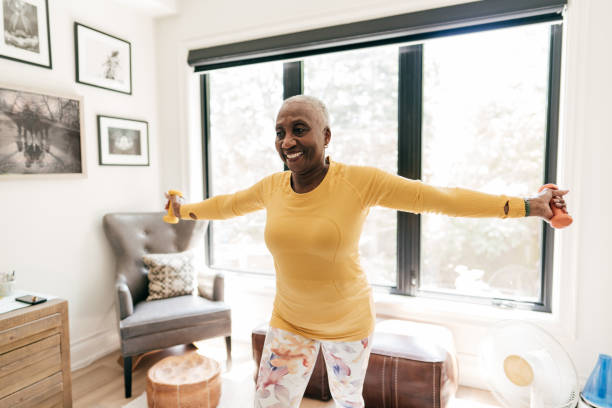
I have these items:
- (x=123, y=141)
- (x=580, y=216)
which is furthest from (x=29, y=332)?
(x=580, y=216)

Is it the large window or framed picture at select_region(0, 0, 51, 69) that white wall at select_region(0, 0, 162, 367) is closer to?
framed picture at select_region(0, 0, 51, 69)

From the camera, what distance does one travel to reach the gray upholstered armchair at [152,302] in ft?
7.21

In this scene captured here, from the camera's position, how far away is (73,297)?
2541 mm

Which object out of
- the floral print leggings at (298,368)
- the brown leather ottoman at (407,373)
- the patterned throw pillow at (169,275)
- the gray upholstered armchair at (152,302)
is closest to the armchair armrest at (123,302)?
the gray upholstered armchair at (152,302)

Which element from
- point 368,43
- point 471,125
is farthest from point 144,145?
point 471,125

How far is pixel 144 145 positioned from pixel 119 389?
1.83m

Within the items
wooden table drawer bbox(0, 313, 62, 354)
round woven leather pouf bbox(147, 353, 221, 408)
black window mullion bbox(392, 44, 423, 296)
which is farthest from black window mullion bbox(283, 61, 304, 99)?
wooden table drawer bbox(0, 313, 62, 354)

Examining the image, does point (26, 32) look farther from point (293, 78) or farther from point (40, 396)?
point (40, 396)

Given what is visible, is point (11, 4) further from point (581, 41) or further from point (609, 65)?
point (609, 65)

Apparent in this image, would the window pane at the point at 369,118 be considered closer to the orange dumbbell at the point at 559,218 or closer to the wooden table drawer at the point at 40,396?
the orange dumbbell at the point at 559,218

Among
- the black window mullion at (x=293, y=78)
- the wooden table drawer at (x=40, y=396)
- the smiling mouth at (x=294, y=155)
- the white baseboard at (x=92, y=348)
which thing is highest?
the black window mullion at (x=293, y=78)

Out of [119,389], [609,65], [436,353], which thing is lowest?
[119,389]

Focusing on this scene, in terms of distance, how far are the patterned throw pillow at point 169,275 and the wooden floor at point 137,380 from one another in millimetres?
484

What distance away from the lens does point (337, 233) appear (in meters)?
1.20
